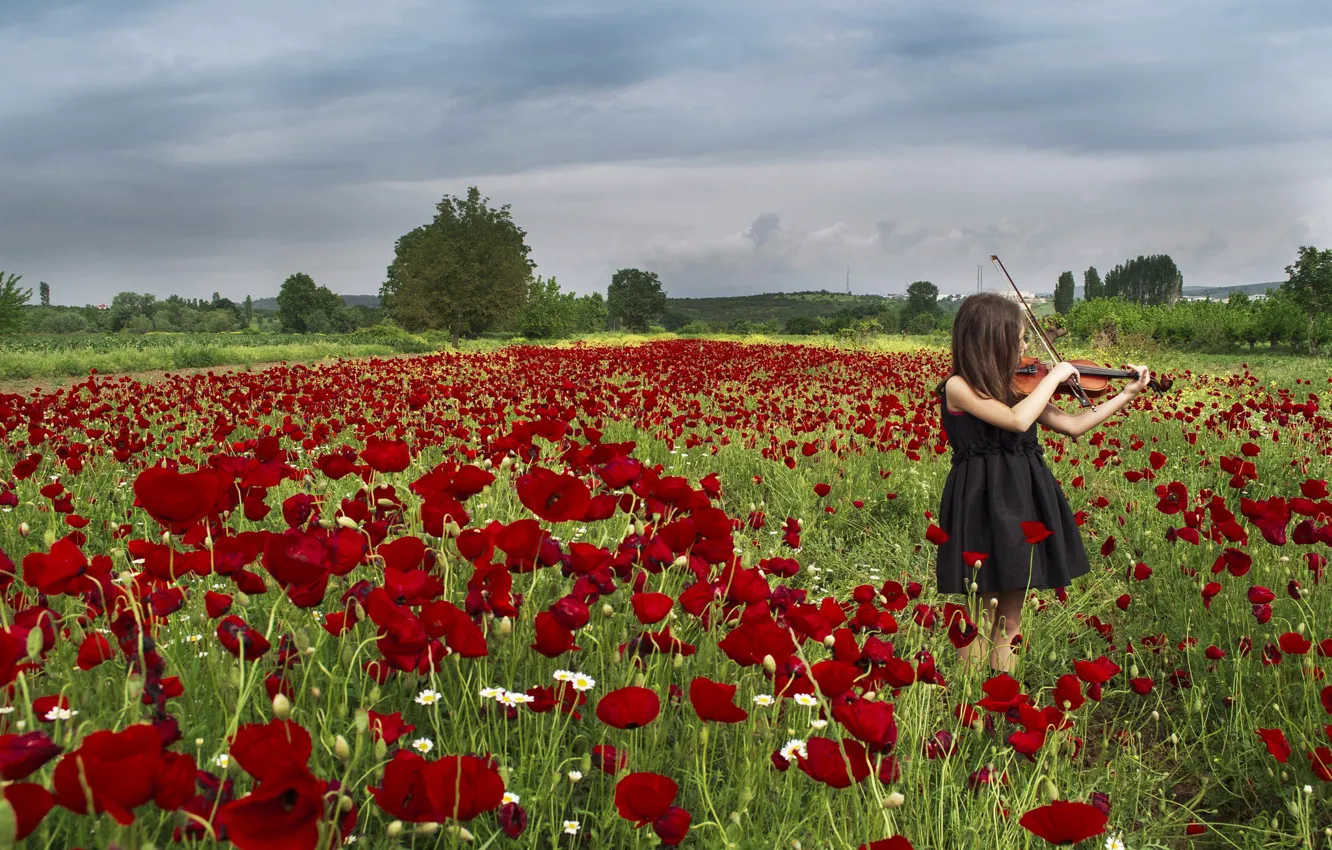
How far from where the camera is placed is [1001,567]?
3.54 meters

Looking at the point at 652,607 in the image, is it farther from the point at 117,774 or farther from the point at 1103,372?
the point at 1103,372

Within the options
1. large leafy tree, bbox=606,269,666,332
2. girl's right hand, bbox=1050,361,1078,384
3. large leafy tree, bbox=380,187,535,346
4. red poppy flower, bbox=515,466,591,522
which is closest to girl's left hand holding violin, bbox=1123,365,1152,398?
girl's right hand, bbox=1050,361,1078,384

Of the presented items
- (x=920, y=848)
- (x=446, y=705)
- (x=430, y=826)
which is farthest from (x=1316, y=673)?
(x=430, y=826)

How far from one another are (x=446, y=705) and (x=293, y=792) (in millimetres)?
981

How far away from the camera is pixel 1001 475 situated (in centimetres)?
365

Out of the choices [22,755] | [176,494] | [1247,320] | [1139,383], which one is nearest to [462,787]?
[22,755]

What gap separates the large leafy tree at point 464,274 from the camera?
1645 inches

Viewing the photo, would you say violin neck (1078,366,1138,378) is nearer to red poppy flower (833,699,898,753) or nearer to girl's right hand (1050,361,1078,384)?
girl's right hand (1050,361,1078,384)

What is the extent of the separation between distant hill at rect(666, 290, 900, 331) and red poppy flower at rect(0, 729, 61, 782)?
413ft

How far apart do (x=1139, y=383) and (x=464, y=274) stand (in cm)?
4046

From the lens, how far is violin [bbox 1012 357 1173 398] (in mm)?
3676

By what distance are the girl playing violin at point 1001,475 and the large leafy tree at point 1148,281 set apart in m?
125

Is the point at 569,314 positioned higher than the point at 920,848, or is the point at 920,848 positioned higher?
the point at 569,314

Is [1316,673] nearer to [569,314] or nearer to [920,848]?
[920,848]
